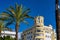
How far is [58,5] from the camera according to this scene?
18297mm

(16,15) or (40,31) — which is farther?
(40,31)

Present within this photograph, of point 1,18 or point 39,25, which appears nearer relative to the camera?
point 1,18

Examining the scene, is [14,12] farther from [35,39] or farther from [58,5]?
[35,39]

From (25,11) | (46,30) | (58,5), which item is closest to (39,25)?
(46,30)

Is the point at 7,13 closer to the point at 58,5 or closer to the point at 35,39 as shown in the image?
the point at 58,5

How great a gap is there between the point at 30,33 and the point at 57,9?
179 metres

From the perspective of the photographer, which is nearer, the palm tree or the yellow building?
the palm tree

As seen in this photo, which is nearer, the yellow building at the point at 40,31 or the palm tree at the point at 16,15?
the palm tree at the point at 16,15

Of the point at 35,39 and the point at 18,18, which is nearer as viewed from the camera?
the point at 18,18

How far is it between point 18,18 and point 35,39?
137686 millimetres

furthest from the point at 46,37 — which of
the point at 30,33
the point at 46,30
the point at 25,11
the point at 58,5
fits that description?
the point at 58,5

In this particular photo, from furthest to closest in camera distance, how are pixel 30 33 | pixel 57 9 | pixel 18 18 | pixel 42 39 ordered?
pixel 30 33 → pixel 42 39 → pixel 18 18 → pixel 57 9

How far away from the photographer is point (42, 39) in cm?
17638

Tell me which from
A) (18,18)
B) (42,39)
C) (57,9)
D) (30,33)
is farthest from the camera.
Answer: (30,33)
